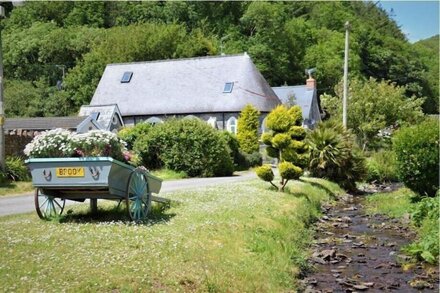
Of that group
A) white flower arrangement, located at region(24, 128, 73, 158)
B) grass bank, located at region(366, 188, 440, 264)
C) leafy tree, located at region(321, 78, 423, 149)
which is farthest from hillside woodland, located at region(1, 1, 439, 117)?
white flower arrangement, located at region(24, 128, 73, 158)

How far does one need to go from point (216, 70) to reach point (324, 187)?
79.3 feet

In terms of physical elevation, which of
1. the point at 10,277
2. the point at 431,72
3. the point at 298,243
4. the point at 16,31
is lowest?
the point at 298,243

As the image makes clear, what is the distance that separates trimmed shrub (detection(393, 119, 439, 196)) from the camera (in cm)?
1566

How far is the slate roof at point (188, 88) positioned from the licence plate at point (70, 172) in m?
31.2

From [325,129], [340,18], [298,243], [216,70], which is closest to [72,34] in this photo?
[216,70]

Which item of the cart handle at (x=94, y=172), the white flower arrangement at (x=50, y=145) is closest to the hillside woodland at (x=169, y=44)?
the white flower arrangement at (x=50, y=145)

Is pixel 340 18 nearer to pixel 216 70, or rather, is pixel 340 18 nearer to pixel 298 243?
pixel 216 70

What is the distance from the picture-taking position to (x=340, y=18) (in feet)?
288

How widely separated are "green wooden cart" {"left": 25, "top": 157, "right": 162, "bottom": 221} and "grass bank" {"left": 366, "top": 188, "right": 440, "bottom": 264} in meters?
6.42

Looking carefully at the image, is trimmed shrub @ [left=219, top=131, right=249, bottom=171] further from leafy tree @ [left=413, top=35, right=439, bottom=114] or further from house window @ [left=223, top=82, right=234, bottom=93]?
leafy tree @ [left=413, top=35, right=439, bottom=114]

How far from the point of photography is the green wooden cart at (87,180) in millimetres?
9648

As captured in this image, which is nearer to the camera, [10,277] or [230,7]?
[10,277]

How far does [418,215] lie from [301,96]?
3967 centimetres

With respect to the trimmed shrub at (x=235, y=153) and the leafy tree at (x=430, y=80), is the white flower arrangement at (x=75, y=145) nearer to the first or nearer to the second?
the trimmed shrub at (x=235, y=153)
